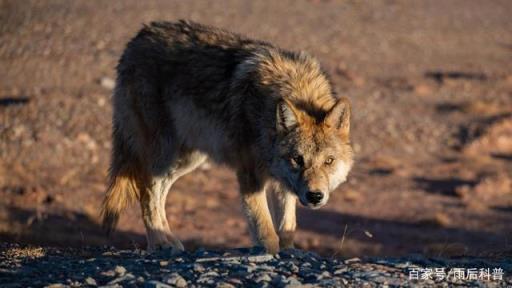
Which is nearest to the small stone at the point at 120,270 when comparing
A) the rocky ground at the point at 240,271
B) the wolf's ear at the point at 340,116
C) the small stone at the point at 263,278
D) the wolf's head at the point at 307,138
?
the rocky ground at the point at 240,271

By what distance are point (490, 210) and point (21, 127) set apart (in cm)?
942

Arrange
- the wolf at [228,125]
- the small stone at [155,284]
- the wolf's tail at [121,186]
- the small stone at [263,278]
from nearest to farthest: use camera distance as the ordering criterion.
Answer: the small stone at [155,284] → the small stone at [263,278] → the wolf at [228,125] → the wolf's tail at [121,186]

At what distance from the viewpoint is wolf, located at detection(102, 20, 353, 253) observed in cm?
681

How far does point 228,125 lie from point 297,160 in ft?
3.04

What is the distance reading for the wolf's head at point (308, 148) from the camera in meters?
6.69

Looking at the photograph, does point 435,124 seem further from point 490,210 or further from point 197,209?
point 197,209

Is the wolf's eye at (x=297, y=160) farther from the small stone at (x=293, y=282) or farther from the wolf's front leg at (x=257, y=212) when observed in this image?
the small stone at (x=293, y=282)

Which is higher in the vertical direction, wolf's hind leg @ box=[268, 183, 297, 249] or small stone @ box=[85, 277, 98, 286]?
wolf's hind leg @ box=[268, 183, 297, 249]

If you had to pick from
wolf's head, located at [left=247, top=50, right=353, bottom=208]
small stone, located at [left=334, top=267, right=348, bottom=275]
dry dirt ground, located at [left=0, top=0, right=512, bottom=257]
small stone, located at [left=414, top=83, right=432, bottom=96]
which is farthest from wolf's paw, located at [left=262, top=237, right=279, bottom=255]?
small stone, located at [left=414, top=83, right=432, bottom=96]

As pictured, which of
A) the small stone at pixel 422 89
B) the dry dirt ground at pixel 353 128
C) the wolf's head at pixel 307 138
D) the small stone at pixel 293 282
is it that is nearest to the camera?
the small stone at pixel 293 282

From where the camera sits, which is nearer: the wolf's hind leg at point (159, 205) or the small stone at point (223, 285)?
the small stone at point (223, 285)

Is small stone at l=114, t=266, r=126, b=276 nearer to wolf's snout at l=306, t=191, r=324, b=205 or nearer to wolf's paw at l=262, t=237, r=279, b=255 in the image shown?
wolf's paw at l=262, t=237, r=279, b=255

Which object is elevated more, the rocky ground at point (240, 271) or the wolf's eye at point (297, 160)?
the wolf's eye at point (297, 160)

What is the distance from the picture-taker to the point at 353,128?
1839cm
